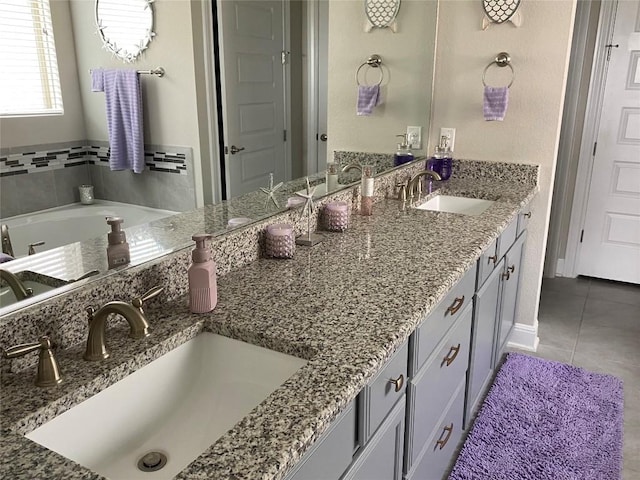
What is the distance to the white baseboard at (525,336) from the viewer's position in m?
3.21

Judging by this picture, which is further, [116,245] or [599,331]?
[599,331]

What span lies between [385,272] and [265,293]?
15.0 inches

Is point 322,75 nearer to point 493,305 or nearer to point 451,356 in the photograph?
point 451,356

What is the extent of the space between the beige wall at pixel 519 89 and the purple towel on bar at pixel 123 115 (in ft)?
7.09

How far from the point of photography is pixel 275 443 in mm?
897

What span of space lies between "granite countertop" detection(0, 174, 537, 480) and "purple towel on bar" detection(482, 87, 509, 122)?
94 cm

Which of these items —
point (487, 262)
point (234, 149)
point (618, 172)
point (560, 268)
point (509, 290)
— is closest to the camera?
point (234, 149)

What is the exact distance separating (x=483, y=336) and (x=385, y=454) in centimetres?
110

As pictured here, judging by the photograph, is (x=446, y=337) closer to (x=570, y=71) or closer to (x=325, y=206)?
(x=325, y=206)

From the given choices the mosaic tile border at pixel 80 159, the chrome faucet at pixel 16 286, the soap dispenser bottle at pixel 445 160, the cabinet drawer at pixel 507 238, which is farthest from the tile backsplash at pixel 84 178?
the soap dispenser bottle at pixel 445 160

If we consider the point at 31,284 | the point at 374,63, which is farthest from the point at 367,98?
the point at 31,284

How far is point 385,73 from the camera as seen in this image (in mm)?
2805

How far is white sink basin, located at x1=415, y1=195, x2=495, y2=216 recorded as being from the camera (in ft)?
8.95

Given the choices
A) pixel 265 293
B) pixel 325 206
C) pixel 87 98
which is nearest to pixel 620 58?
pixel 325 206
